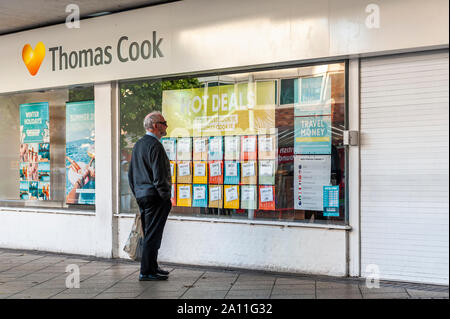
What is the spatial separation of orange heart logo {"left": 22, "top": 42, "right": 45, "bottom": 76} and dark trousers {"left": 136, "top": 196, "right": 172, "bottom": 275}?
140 inches

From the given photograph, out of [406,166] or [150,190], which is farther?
[150,190]

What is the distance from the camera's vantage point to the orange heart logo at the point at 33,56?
8.52m

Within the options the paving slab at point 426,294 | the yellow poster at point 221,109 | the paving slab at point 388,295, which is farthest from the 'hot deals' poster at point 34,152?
the paving slab at point 426,294

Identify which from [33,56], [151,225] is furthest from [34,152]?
[151,225]

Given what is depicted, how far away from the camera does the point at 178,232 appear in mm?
7398

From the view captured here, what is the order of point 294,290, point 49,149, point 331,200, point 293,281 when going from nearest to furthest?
point 294,290 < point 293,281 < point 331,200 < point 49,149

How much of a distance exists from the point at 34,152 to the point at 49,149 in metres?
0.39

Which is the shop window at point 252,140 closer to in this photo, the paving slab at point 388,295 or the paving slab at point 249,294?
the paving slab at point 388,295

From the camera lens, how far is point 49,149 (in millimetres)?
9008

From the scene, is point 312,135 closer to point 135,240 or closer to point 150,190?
point 150,190

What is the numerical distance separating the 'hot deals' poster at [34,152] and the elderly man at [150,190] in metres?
3.25

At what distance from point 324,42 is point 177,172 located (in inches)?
110

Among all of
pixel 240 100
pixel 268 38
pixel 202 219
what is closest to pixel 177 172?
pixel 202 219
